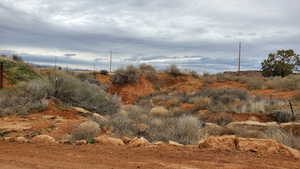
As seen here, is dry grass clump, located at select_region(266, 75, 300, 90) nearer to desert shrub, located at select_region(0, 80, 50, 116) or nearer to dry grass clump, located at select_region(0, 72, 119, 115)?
dry grass clump, located at select_region(0, 72, 119, 115)

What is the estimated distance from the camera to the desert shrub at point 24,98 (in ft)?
34.3

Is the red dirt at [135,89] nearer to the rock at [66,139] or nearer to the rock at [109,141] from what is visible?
the rock at [66,139]

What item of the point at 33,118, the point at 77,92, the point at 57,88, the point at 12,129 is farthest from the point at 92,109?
the point at 12,129

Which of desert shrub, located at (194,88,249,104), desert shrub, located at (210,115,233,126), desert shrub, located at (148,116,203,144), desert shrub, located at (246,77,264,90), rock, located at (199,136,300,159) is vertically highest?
desert shrub, located at (246,77,264,90)

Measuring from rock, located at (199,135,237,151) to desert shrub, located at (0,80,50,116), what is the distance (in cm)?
793

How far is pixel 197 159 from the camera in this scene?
4.95m

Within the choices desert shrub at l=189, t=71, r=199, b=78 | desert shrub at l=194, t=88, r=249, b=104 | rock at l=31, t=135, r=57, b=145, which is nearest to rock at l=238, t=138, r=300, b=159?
rock at l=31, t=135, r=57, b=145

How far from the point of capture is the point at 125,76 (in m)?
32.2

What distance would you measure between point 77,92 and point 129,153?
8867 millimetres

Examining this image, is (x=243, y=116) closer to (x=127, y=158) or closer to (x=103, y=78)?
(x=127, y=158)

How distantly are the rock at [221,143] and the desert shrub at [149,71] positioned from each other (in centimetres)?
2864

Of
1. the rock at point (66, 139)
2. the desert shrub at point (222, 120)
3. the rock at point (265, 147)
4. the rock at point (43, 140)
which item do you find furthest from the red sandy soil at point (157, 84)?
the rock at point (265, 147)

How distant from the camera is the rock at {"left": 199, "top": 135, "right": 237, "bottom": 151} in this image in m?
6.02

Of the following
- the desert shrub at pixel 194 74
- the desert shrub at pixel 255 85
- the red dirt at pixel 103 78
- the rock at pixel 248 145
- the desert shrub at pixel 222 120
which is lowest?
the desert shrub at pixel 222 120
